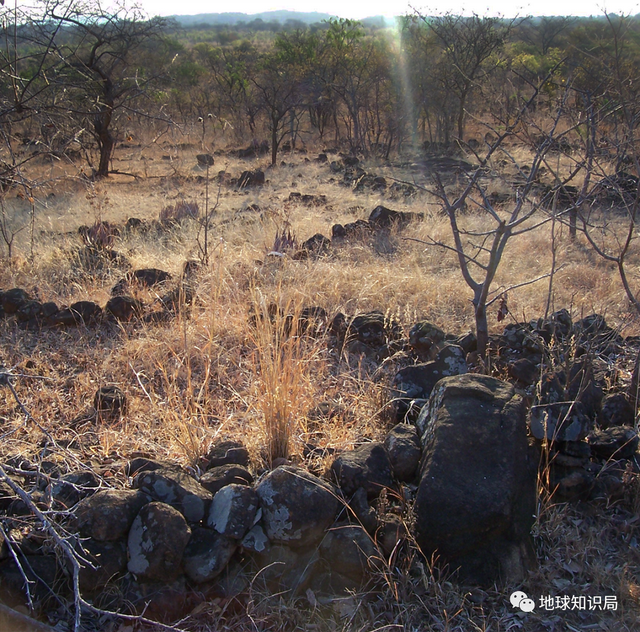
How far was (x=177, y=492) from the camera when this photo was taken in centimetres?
206

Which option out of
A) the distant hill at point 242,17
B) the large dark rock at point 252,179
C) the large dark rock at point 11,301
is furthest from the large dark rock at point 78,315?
the distant hill at point 242,17

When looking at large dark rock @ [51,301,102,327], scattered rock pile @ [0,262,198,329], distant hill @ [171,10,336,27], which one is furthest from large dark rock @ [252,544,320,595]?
distant hill @ [171,10,336,27]

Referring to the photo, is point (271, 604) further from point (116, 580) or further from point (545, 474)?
point (545, 474)

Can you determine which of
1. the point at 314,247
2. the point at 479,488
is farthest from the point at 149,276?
the point at 479,488

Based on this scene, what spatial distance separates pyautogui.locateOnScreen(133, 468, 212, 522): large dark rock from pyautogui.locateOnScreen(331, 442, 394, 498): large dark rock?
544 mm

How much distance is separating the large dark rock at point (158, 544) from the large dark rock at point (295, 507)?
1.03 ft

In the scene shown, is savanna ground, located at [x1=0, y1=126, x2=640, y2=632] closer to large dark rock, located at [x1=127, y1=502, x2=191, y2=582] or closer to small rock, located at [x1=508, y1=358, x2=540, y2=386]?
large dark rock, located at [x1=127, y1=502, x2=191, y2=582]

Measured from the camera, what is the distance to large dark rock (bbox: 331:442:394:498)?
2.20 m

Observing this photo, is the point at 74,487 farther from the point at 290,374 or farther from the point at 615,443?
the point at 615,443

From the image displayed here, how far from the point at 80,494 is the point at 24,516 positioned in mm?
207

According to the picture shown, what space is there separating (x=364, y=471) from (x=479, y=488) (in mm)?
465

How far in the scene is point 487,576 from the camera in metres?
1.95

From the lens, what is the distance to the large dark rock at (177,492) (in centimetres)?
204

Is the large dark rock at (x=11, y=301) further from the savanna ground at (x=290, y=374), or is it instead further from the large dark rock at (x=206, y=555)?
the large dark rock at (x=206, y=555)
